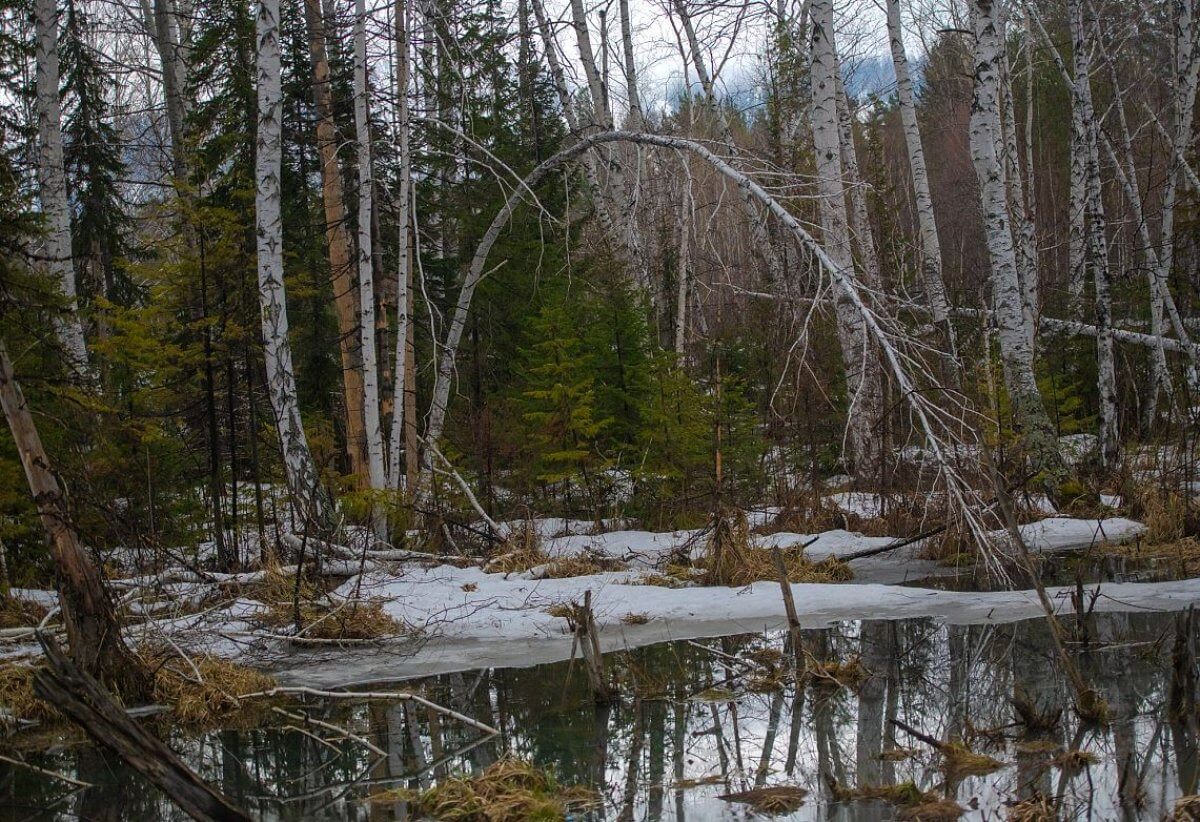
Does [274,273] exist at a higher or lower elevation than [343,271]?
lower

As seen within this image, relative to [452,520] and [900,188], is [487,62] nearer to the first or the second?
[452,520]

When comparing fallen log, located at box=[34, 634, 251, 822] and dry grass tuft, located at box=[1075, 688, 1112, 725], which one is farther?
dry grass tuft, located at box=[1075, 688, 1112, 725]

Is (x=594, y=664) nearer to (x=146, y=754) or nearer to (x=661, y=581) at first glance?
(x=146, y=754)

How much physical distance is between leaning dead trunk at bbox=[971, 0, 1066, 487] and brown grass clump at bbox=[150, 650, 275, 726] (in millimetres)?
9109

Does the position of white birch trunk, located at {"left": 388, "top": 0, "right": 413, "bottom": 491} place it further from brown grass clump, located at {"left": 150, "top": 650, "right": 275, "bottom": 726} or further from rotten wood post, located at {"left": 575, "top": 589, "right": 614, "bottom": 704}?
rotten wood post, located at {"left": 575, "top": 589, "right": 614, "bottom": 704}

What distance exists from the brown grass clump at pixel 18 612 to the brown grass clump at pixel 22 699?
1.39 meters

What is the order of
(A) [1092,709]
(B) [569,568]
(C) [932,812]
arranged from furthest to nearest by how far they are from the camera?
(B) [569,568] < (A) [1092,709] < (C) [932,812]

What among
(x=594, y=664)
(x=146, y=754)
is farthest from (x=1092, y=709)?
(x=146, y=754)

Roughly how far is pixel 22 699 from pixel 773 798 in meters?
4.69

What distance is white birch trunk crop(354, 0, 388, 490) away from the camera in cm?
1086

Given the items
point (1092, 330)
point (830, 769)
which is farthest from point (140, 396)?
point (1092, 330)

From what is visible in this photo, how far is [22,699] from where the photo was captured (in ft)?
20.9

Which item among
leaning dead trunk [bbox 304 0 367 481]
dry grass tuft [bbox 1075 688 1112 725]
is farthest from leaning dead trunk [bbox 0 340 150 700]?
leaning dead trunk [bbox 304 0 367 481]

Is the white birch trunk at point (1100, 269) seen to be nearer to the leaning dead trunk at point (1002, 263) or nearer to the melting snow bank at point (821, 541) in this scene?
the leaning dead trunk at point (1002, 263)
